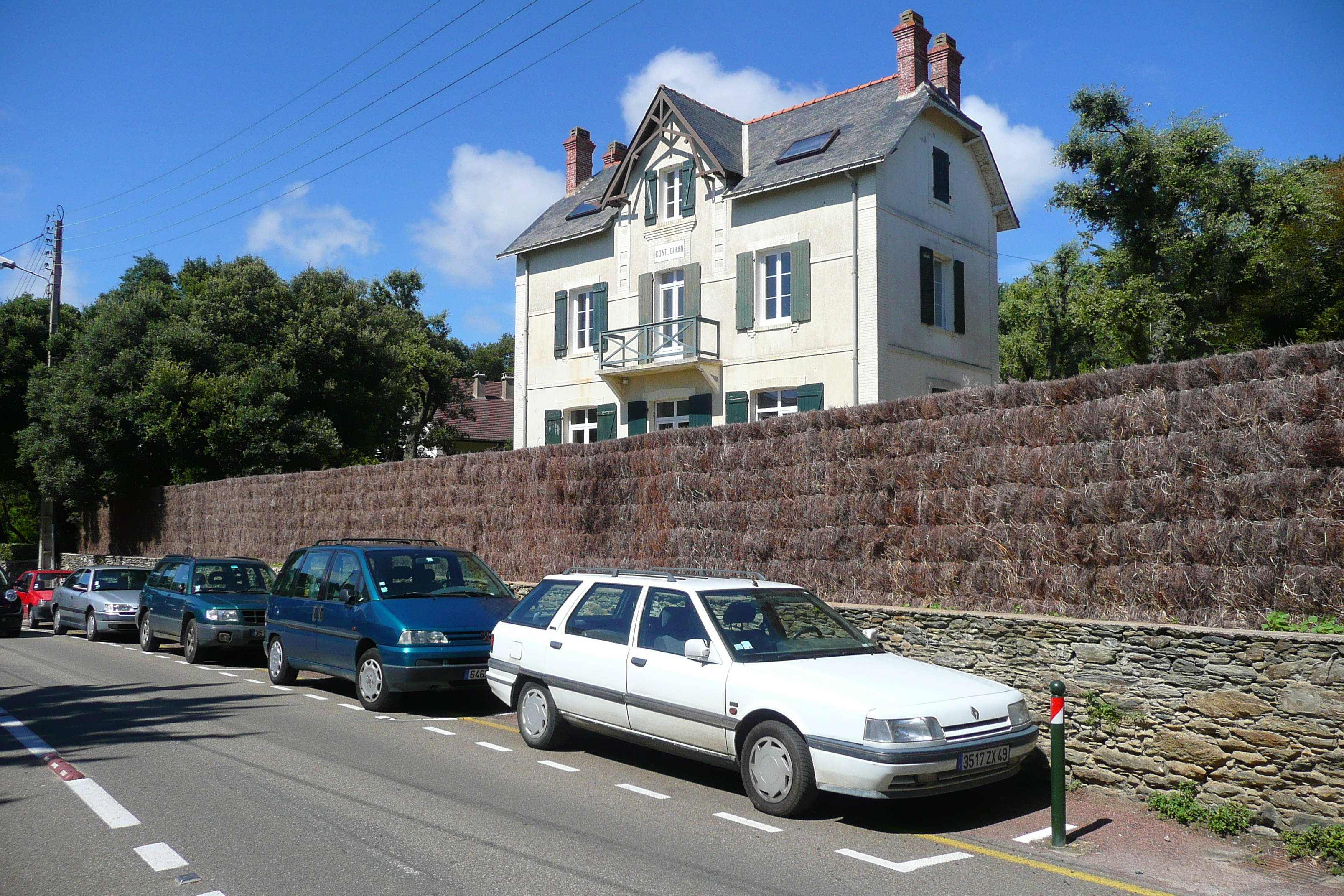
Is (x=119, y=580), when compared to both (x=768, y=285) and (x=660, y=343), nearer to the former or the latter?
(x=660, y=343)

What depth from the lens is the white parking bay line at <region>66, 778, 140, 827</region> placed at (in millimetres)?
6465

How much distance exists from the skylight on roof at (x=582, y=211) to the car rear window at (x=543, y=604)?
18.1 metres

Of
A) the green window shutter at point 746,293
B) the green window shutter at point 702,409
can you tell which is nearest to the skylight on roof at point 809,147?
the green window shutter at point 746,293

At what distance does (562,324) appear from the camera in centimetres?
2627

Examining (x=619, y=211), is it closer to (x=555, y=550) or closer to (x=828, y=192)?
(x=828, y=192)

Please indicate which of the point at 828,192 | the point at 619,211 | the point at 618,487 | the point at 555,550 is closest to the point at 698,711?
the point at 618,487

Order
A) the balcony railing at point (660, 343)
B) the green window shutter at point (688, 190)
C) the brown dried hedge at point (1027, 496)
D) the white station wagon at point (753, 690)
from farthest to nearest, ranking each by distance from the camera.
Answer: the green window shutter at point (688, 190) < the balcony railing at point (660, 343) < the brown dried hedge at point (1027, 496) < the white station wagon at point (753, 690)

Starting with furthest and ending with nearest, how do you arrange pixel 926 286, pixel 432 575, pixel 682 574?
1. pixel 926 286
2. pixel 432 575
3. pixel 682 574

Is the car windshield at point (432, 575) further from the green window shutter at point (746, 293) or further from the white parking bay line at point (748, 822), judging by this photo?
the green window shutter at point (746, 293)

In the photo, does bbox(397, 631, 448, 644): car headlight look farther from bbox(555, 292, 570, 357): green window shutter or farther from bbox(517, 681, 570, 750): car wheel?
bbox(555, 292, 570, 357): green window shutter

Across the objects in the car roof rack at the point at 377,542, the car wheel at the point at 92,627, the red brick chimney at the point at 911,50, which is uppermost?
the red brick chimney at the point at 911,50

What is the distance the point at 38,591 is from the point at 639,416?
15.2 meters

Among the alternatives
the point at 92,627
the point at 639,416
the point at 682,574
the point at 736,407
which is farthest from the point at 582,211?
the point at 682,574

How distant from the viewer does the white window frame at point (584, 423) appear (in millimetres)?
25812
